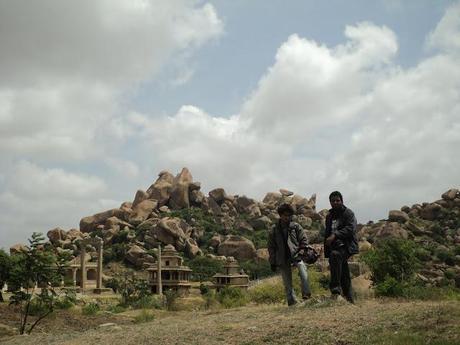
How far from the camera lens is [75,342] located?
27.7 feet

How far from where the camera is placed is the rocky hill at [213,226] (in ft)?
218

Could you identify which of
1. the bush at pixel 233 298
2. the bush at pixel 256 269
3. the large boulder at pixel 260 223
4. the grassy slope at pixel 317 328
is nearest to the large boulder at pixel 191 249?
the bush at pixel 256 269

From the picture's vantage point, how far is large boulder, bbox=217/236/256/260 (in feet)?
229

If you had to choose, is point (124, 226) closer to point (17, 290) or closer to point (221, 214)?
point (221, 214)

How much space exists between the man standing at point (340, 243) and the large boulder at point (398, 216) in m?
68.7

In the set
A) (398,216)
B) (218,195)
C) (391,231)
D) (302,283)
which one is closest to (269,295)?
(302,283)

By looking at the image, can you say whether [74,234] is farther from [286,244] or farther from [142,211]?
[286,244]

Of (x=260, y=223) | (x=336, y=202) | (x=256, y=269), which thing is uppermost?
(x=260, y=223)

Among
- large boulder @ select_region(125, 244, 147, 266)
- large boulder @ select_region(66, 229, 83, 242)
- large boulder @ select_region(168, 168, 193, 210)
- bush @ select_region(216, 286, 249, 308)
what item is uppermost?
large boulder @ select_region(168, 168, 193, 210)

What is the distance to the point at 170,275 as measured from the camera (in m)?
54.2

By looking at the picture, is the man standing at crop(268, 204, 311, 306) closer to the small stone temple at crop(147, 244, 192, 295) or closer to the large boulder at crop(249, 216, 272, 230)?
the small stone temple at crop(147, 244, 192, 295)

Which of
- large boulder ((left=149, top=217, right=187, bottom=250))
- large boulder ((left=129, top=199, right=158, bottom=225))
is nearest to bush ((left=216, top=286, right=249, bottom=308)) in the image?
large boulder ((left=149, top=217, right=187, bottom=250))

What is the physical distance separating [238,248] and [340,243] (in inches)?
2459

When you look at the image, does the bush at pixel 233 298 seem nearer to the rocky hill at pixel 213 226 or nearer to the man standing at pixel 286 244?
the man standing at pixel 286 244
